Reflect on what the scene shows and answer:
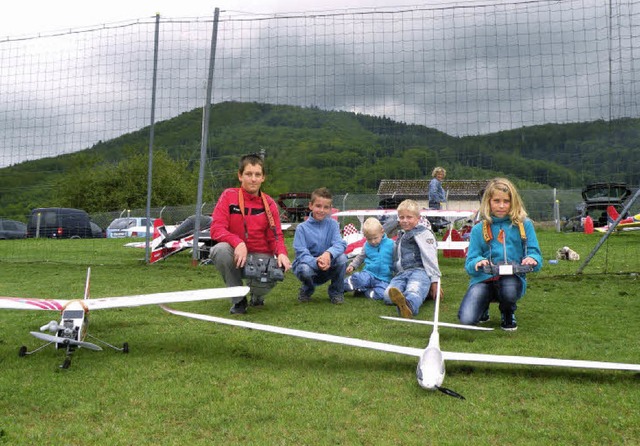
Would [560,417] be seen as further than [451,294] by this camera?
No

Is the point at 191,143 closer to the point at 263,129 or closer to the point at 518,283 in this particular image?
the point at 263,129

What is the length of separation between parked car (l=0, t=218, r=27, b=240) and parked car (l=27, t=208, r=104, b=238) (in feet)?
9.18

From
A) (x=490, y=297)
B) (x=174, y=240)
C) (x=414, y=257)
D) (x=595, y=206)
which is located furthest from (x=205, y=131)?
(x=595, y=206)

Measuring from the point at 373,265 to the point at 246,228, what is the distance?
1.74m

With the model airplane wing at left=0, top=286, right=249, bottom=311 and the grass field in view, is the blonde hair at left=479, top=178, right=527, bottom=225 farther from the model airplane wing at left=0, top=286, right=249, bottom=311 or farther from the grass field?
the model airplane wing at left=0, top=286, right=249, bottom=311

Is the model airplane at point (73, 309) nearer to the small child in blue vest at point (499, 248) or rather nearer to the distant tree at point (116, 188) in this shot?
the small child in blue vest at point (499, 248)

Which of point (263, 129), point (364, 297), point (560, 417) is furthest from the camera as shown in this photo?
point (263, 129)

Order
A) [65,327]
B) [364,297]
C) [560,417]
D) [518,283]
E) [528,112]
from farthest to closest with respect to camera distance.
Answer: [528,112]
[364,297]
[518,283]
[65,327]
[560,417]

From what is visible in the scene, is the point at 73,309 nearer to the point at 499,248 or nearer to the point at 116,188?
the point at 499,248

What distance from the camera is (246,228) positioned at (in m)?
5.56

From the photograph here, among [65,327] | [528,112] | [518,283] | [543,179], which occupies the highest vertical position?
[528,112]

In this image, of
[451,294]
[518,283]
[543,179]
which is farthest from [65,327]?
[543,179]

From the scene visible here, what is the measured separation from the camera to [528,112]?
920 cm

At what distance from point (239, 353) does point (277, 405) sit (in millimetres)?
1122
